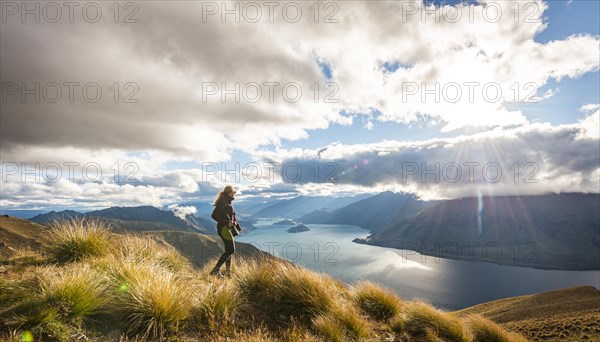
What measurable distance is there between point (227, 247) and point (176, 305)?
5.75m

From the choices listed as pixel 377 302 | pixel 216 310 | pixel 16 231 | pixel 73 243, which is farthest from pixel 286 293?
pixel 16 231

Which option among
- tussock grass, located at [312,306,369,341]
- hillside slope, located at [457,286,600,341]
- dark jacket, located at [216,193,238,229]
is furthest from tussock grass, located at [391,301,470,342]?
dark jacket, located at [216,193,238,229]

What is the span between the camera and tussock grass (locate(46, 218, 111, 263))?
29.8 feet

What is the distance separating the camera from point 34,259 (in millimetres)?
9000

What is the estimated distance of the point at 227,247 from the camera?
11609 mm

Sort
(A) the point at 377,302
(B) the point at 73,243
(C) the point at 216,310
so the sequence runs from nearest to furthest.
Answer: (C) the point at 216,310 → (B) the point at 73,243 → (A) the point at 377,302

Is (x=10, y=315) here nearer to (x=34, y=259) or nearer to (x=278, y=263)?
(x=34, y=259)

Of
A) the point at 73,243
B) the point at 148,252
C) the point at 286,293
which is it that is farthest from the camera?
the point at 148,252

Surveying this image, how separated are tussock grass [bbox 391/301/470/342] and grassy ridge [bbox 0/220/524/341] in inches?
1.2

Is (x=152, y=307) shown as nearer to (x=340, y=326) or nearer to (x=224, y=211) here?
(x=340, y=326)

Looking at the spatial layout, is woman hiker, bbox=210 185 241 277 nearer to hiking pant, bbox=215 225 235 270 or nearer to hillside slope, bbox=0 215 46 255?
hiking pant, bbox=215 225 235 270

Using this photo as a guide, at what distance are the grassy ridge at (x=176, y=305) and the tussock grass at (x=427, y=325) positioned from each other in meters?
0.03

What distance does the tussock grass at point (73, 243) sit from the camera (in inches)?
358

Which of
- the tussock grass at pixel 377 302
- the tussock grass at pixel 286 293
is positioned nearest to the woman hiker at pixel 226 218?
the tussock grass at pixel 286 293
